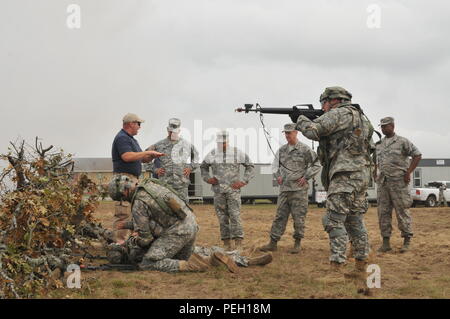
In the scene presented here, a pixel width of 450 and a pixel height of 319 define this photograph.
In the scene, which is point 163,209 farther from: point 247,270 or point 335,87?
point 335,87

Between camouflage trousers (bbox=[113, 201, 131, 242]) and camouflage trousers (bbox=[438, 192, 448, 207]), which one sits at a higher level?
camouflage trousers (bbox=[113, 201, 131, 242])

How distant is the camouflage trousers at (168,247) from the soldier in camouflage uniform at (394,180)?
402cm

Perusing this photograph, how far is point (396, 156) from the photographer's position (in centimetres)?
870

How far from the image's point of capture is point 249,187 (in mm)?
31062

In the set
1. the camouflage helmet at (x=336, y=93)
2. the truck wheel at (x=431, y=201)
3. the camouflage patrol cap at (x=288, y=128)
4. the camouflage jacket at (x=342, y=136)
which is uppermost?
the camouflage helmet at (x=336, y=93)

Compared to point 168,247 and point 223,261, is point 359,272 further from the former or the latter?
point 168,247

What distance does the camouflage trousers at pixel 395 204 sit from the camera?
855 centimetres

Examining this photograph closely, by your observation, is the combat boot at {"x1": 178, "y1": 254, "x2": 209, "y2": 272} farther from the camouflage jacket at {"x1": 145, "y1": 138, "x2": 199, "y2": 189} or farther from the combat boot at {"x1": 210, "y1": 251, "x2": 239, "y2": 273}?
the camouflage jacket at {"x1": 145, "y1": 138, "x2": 199, "y2": 189}

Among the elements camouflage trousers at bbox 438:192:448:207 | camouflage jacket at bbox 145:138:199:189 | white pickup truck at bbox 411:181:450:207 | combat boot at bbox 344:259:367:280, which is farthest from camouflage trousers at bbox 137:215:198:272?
camouflage trousers at bbox 438:192:448:207

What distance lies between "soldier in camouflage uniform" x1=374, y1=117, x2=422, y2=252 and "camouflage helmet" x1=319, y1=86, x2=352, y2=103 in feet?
10.3

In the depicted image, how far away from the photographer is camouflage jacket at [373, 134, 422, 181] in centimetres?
865

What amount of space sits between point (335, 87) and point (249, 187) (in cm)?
2521

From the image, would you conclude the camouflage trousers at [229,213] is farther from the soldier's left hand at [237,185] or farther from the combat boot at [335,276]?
the combat boot at [335,276]

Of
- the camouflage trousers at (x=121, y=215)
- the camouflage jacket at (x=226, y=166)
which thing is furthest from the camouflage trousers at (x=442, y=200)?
the camouflage trousers at (x=121, y=215)
